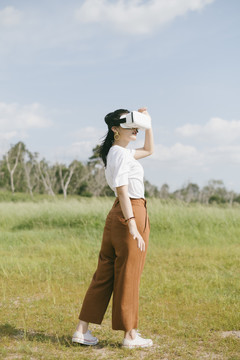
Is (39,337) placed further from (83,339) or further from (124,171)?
(124,171)

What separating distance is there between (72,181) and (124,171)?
156ft

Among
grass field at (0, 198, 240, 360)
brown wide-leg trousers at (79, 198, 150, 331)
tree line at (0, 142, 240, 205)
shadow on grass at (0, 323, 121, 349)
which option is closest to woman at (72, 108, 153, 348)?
brown wide-leg trousers at (79, 198, 150, 331)

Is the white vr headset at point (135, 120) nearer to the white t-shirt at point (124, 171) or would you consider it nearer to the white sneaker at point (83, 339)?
the white t-shirt at point (124, 171)

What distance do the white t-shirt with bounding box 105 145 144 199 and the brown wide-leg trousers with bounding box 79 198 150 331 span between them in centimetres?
11

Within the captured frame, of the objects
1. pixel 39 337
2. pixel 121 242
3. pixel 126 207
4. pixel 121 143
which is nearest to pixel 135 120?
pixel 121 143

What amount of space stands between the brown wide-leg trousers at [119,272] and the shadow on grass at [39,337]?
1.28ft

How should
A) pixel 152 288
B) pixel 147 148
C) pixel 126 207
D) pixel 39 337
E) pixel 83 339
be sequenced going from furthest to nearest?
pixel 152 288
pixel 39 337
pixel 147 148
pixel 83 339
pixel 126 207

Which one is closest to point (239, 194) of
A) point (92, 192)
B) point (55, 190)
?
point (92, 192)

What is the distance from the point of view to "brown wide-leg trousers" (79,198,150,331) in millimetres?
3238

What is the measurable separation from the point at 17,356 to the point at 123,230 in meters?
1.45

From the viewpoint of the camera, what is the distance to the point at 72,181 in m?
50.4

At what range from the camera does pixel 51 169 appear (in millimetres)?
53781

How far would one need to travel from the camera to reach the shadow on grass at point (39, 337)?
12.1 ft

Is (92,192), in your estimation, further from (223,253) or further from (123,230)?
(123,230)
